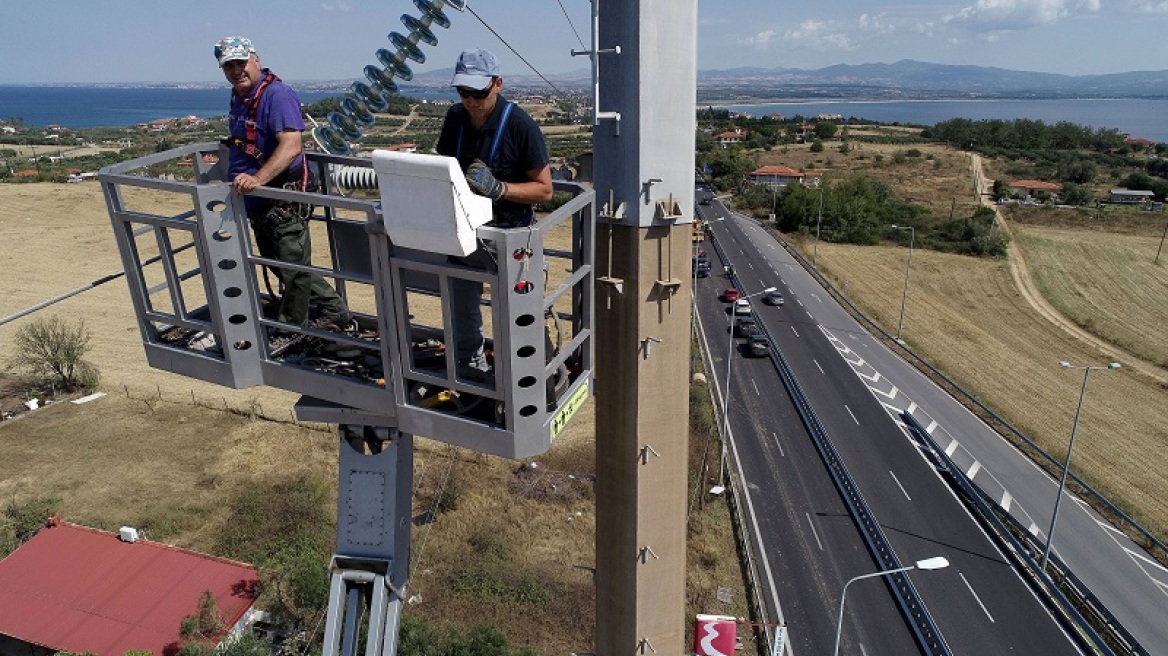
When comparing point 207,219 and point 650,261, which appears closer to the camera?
point 207,219

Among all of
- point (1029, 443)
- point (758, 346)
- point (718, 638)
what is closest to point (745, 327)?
point (758, 346)

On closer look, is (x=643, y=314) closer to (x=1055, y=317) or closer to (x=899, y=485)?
(x=899, y=485)

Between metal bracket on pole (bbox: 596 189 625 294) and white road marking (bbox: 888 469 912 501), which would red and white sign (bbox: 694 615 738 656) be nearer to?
metal bracket on pole (bbox: 596 189 625 294)

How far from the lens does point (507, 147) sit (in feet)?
17.8

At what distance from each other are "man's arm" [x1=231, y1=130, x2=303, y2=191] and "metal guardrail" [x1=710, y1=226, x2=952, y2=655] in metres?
17.7

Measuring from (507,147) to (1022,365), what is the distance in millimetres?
40607

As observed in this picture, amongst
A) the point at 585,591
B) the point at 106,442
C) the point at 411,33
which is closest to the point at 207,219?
the point at 411,33

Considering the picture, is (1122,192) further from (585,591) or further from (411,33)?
(411,33)

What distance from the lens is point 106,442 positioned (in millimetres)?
26516

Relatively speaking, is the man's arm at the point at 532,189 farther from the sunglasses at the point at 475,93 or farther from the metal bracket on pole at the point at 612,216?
the metal bracket on pole at the point at 612,216

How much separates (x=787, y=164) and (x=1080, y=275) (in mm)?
59894

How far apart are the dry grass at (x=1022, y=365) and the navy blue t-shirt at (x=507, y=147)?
2787 cm

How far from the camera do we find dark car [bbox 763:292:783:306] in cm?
4588

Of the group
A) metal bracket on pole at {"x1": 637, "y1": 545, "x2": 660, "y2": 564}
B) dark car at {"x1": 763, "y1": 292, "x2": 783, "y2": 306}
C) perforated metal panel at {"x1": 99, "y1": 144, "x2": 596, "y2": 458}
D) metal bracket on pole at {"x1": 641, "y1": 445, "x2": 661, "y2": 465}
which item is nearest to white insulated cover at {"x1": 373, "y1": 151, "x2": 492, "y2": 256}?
perforated metal panel at {"x1": 99, "y1": 144, "x2": 596, "y2": 458}
